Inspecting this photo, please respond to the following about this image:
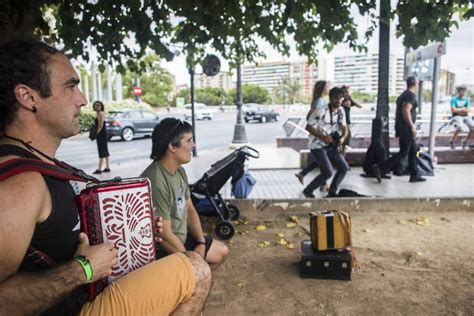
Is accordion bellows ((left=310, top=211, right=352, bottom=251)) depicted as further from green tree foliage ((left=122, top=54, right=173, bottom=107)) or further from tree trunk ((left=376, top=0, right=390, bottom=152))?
green tree foliage ((left=122, top=54, right=173, bottom=107))

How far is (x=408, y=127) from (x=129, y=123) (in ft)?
51.2

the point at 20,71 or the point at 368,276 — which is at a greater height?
the point at 20,71

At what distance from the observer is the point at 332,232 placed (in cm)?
382

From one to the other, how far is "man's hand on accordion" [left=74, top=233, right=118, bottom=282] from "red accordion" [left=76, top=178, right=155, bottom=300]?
0.19 feet

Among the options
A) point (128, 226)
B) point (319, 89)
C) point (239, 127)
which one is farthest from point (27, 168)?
point (239, 127)

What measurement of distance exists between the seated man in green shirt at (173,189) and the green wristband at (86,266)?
1.06 metres

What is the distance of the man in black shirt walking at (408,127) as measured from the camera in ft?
25.5

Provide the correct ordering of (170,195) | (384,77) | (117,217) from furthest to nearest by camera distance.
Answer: (384,77), (170,195), (117,217)

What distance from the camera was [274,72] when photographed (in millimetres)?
131250

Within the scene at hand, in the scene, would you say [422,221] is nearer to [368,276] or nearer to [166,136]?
[368,276]

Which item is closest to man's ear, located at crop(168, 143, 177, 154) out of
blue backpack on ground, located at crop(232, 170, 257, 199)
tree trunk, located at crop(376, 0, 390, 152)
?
blue backpack on ground, located at crop(232, 170, 257, 199)

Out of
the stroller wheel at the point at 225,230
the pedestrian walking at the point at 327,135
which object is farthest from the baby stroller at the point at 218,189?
the pedestrian walking at the point at 327,135

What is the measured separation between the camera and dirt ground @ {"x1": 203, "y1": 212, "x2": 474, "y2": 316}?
3383 mm

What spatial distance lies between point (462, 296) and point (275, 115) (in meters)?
32.6
